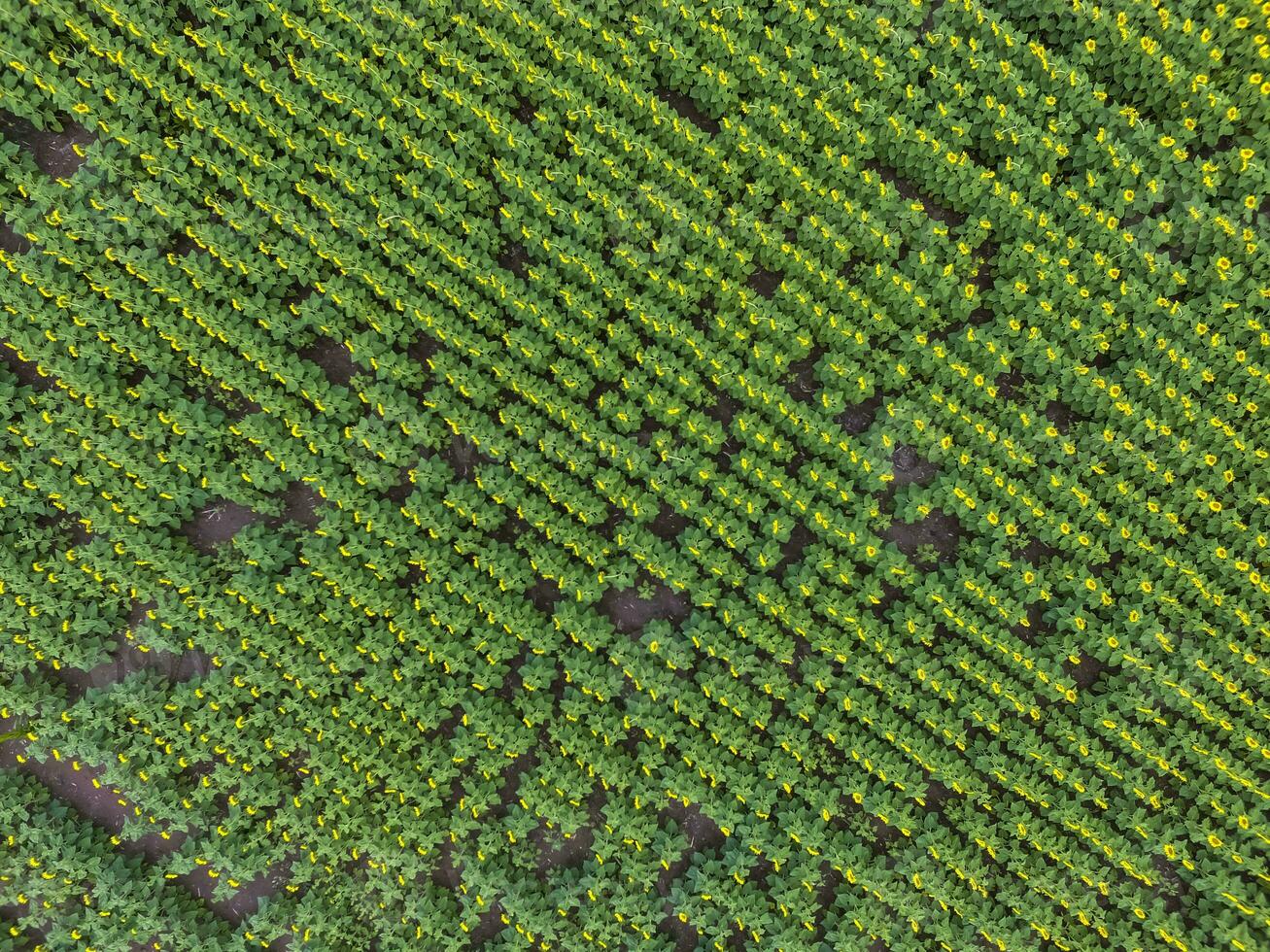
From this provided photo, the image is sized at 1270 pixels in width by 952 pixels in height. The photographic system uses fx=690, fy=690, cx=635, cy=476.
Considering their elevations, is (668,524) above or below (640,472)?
below

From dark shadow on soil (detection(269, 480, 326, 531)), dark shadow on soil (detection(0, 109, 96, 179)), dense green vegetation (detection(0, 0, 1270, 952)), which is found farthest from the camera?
dark shadow on soil (detection(269, 480, 326, 531))

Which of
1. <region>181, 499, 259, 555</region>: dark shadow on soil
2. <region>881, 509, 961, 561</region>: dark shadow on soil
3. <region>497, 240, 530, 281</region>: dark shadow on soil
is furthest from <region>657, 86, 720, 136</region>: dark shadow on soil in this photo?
<region>181, 499, 259, 555</region>: dark shadow on soil

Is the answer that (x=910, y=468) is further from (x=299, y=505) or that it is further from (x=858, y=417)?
(x=299, y=505)

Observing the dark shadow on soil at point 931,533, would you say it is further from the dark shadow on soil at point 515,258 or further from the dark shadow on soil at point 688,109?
the dark shadow on soil at point 515,258

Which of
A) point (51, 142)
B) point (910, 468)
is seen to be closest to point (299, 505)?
point (51, 142)

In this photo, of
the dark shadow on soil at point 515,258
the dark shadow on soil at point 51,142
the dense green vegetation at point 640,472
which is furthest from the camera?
the dark shadow on soil at point 515,258

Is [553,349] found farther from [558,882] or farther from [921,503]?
[558,882]

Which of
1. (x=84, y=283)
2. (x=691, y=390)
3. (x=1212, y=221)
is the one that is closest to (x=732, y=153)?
(x=691, y=390)

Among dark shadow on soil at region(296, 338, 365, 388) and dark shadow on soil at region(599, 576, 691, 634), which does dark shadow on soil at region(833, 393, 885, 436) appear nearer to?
dark shadow on soil at region(599, 576, 691, 634)

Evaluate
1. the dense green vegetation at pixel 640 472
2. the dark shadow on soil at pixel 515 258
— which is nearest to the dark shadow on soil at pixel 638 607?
the dense green vegetation at pixel 640 472
